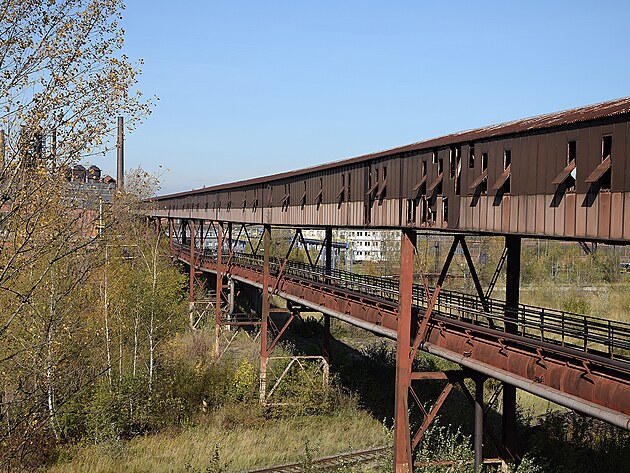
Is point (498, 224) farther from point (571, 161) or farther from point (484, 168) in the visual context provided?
point (571, 161)

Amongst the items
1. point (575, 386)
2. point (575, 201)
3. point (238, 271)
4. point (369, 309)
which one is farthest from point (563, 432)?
point (238, 271)

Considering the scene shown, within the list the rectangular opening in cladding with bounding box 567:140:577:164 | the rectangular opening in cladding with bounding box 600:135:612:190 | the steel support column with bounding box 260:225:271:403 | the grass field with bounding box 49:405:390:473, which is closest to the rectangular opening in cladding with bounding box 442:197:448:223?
the rectangular opening in cladding with bounding box 567:140:577:164

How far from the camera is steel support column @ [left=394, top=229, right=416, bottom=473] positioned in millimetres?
15336

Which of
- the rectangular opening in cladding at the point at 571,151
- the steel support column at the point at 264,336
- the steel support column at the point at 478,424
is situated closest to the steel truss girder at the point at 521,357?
the steel support column at the point at 478,424

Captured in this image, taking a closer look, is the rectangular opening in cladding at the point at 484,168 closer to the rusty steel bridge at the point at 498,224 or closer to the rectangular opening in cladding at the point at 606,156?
the rusty steel bridge at the point at 498,224

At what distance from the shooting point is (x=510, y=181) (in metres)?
12.4

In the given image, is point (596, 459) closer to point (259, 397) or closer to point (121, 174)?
point (259, 397)

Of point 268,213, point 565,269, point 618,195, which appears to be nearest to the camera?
point 618,195

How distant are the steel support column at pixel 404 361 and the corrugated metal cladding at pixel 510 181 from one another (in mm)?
887

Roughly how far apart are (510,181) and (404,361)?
215 inches

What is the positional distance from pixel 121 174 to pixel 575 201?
153ft

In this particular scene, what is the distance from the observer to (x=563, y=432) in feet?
66.8

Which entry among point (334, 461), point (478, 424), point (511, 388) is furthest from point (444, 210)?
point (334, 461)

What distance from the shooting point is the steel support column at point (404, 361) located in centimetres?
1534
